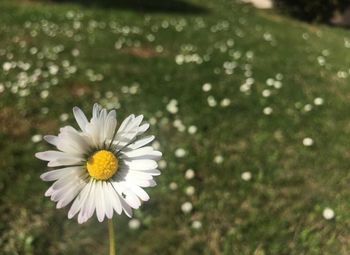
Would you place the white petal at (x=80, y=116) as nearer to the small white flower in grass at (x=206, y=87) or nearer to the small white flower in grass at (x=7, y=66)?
the small white flower in grass at (x=206, y=87)

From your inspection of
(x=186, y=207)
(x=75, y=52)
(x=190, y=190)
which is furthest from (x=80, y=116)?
(x=75, y=52)

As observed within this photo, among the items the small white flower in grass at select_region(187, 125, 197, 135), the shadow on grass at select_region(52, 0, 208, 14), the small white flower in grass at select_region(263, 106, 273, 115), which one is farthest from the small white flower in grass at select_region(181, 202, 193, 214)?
the shadow on grass at select_region(52, 0, 208, 14)

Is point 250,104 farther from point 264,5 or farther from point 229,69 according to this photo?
point 264,5

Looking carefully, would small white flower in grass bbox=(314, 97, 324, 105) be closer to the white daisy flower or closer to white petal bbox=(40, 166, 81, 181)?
the white daisy flower

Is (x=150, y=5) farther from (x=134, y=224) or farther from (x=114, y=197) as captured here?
(x=114, y=197)

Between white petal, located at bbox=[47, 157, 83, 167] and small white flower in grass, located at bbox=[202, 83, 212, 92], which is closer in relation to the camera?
white petal, located at bbox=[47, 157, 83, 167]

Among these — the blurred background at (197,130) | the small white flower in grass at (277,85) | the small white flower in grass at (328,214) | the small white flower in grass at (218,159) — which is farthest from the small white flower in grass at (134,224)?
the small white flower in grass at (277,85)

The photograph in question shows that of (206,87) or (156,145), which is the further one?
Result: (206,87)
